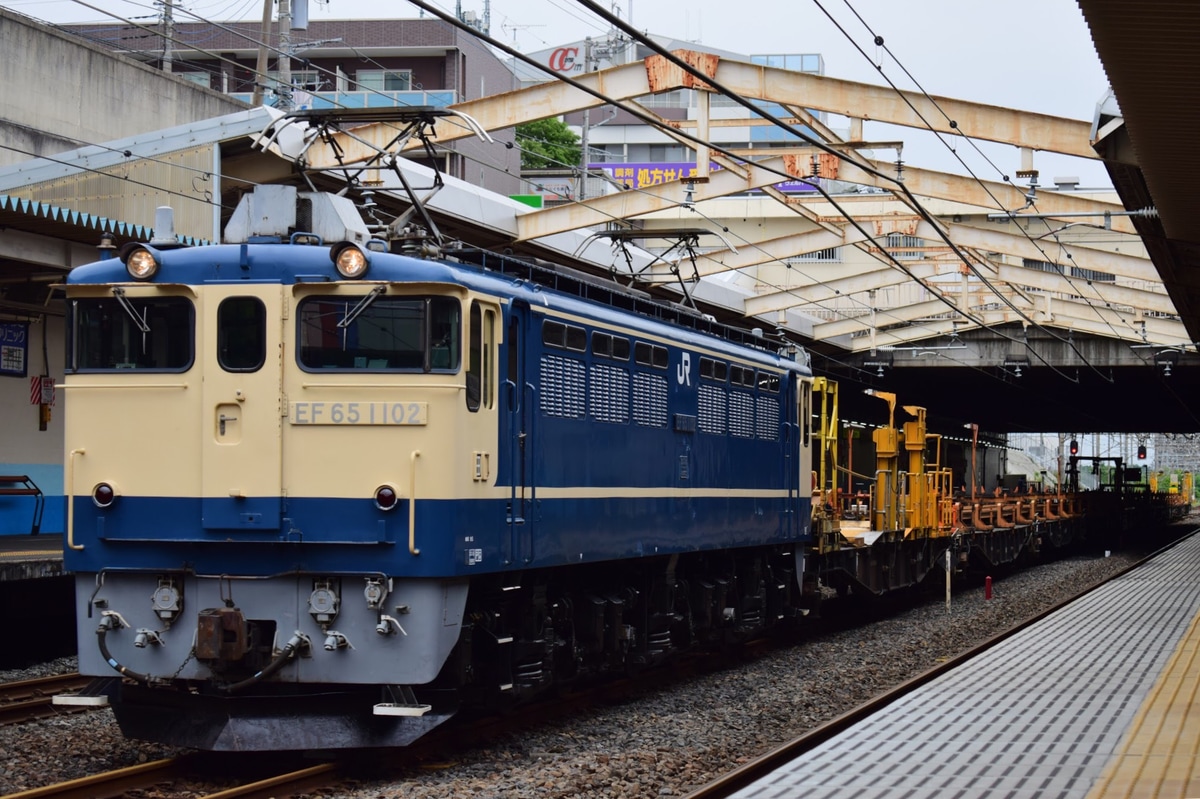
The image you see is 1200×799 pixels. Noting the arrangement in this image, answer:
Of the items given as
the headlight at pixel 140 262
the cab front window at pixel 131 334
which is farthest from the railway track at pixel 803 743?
the headlight at pixel 140 262

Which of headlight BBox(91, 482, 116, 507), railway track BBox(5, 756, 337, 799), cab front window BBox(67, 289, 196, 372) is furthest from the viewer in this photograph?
cab front window BBox(67, 289, 196, 372)

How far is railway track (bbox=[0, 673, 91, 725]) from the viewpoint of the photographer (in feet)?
41.1

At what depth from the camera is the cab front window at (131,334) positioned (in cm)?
1100

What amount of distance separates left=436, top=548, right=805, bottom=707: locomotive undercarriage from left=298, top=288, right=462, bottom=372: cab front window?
1997 millimetres

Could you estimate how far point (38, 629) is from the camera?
17.2 m

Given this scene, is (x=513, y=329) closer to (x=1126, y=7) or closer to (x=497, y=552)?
(x=497, y=552)

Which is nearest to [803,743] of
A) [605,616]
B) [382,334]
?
[605,616]

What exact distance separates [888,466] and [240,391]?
1689cm

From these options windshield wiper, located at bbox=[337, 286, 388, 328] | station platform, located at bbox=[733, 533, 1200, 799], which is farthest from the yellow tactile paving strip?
windshield wiper, located at bbox=[337, 286, 388, 328]

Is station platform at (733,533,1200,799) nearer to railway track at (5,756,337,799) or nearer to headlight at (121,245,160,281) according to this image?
railway track at (5,756,337,799)

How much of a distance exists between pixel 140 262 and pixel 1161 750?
831 cm

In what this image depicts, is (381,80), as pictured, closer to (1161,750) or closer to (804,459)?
(804,459)

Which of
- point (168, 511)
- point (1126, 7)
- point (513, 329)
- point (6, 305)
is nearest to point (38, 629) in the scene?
point (6, 305)

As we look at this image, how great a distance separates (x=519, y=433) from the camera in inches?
468
